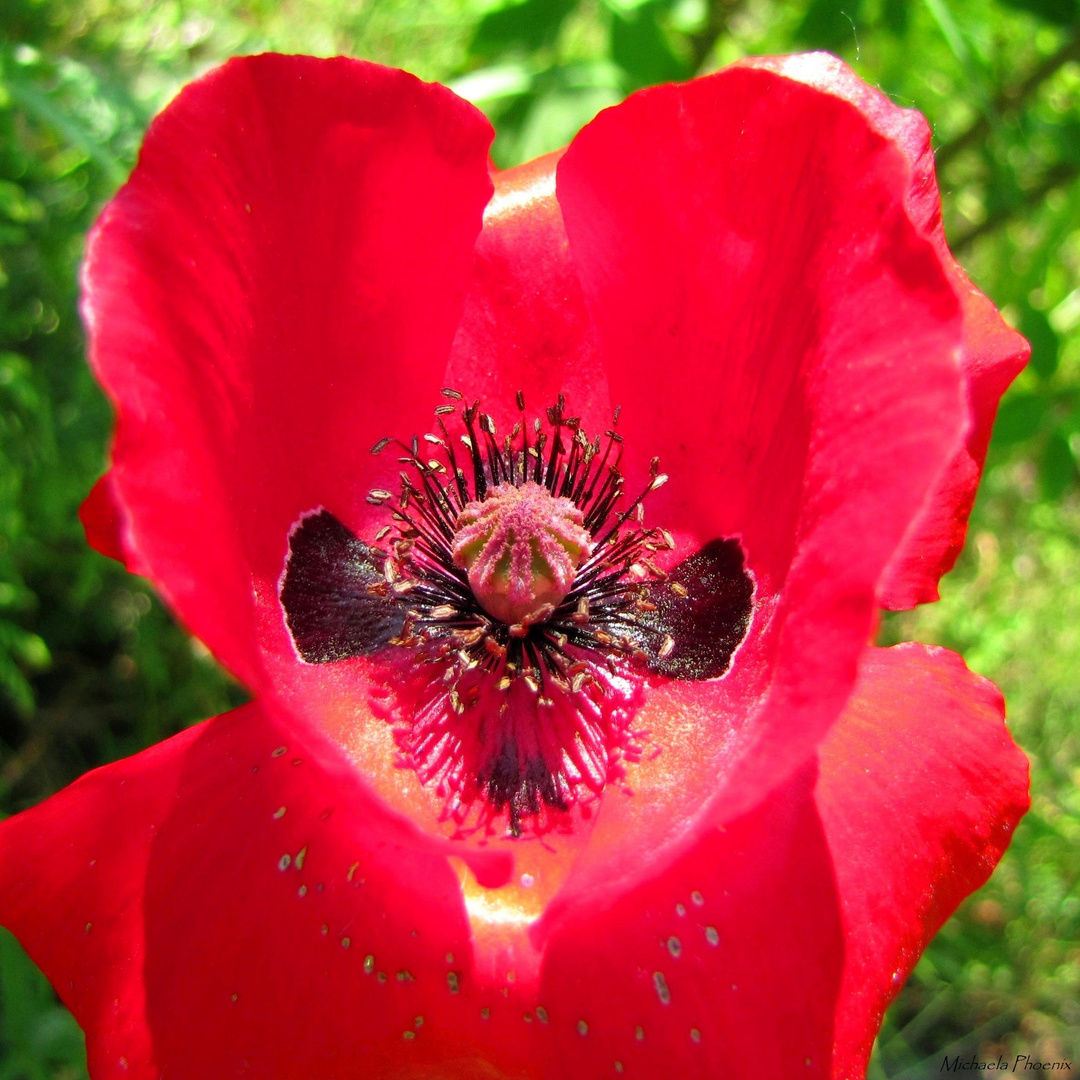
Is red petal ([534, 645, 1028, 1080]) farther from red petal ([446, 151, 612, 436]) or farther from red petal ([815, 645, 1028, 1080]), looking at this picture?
red petal ([446, 151, 612, 436])

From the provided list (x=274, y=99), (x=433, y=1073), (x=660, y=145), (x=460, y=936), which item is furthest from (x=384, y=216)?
(x=433, y=1073)

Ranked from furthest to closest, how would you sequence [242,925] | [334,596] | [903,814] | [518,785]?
[334,596], [518,785], [903,814], [242,925]

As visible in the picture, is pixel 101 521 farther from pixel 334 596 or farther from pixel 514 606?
pixel 514 606

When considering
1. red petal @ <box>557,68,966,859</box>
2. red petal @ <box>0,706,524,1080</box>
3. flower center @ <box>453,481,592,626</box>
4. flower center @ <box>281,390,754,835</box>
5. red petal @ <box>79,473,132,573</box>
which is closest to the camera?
red petal @ <box>557,68,966,859</box>

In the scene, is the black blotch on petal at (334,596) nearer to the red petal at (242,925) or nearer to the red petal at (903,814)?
the red petal at (242,925)

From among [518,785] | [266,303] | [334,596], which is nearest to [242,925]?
[518,785]

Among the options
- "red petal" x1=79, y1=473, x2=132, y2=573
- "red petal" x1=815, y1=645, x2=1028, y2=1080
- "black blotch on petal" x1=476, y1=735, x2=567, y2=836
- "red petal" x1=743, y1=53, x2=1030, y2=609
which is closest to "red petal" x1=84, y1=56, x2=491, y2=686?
"red petal" x1=79, y1=473, x2=132, y2=573
